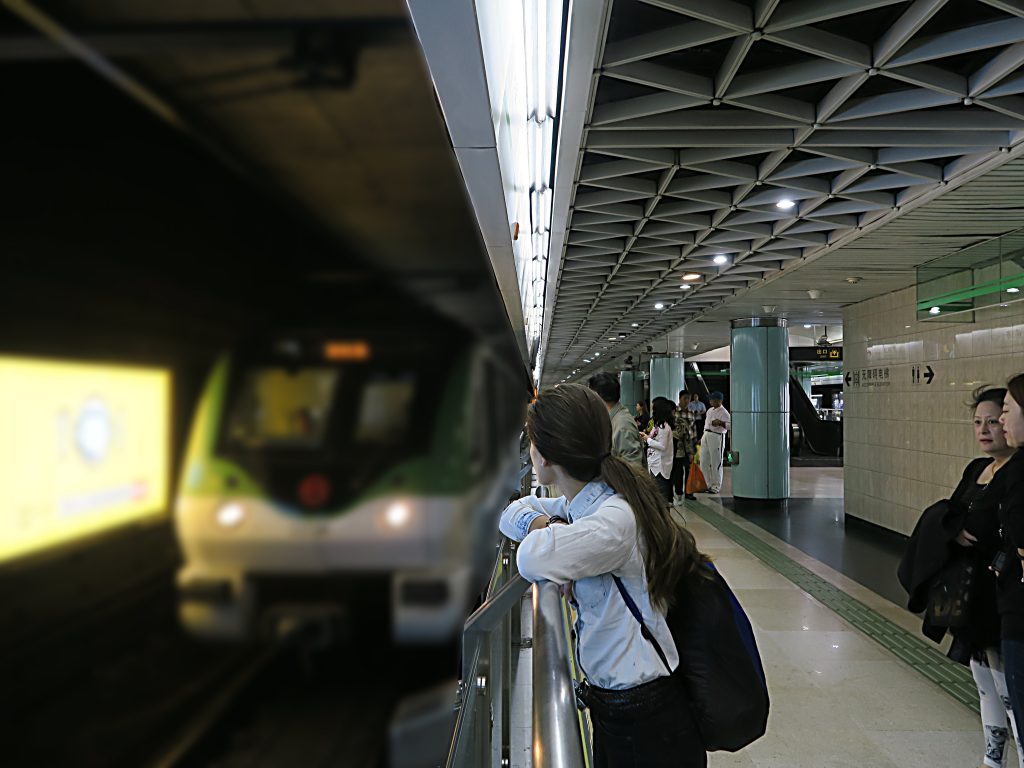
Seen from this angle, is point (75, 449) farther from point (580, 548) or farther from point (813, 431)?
point (813, 431)

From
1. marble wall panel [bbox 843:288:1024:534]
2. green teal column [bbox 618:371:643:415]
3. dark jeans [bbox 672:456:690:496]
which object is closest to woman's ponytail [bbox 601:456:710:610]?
marble wall panel [bbox 843:288:1024:534]

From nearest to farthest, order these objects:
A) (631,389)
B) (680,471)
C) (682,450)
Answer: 1. (682,450)
2. (680,471)
3. (631,389)

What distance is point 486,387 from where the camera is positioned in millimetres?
343

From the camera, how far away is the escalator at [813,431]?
13.8 m

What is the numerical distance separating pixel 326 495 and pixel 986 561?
2133 millimetres

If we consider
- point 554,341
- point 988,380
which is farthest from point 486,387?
point 554,341

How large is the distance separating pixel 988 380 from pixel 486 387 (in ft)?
16.0

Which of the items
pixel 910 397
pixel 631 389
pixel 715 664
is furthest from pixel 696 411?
pixel 631 389

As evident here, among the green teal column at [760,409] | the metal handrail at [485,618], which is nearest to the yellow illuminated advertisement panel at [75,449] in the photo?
the metal handrail at [485,618]

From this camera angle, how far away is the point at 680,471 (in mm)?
6750

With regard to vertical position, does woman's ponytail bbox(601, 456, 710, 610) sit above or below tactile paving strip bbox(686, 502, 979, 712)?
above

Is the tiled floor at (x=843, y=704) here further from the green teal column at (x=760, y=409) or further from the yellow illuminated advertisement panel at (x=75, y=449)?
the green teal column at (x=760, y=409)

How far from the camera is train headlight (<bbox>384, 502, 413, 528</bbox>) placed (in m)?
0.21

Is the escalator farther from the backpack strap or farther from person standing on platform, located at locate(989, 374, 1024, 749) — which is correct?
the backpack strap
